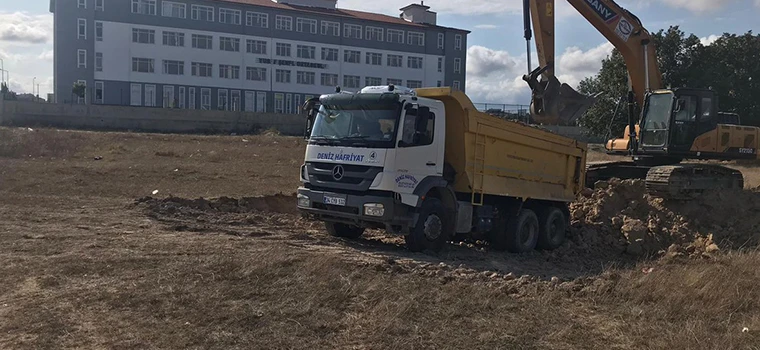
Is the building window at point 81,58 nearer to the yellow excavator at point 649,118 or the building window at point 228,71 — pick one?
the building window at point 228,71

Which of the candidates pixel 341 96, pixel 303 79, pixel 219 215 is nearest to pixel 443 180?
pixel 341 96

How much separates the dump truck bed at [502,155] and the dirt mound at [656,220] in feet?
4.01

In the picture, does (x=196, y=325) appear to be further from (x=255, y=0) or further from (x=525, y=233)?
(x=255, y=0)

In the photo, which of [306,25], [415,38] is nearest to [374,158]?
[306,25]

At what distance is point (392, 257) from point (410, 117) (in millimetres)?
2178

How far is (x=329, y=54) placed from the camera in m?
69.2

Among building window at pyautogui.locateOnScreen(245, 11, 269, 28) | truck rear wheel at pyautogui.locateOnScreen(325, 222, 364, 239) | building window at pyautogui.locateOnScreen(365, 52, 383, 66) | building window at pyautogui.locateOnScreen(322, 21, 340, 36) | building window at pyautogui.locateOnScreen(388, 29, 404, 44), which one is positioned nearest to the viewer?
truck rear wheel at pyautogui.locateOnScreen(325, 222, 364, 239)

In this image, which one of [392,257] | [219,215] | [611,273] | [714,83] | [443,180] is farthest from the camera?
[714,83]

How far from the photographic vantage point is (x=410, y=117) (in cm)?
1062

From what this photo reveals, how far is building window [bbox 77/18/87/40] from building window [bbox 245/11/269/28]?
14332 mm

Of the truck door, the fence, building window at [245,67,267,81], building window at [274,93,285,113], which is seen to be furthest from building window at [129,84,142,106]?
the truck door

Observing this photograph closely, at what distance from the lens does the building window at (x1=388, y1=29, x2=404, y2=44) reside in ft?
236

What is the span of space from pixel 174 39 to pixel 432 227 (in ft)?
186

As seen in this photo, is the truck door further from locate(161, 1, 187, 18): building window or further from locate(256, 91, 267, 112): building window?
locate(256, 91, 267, 112): building window
